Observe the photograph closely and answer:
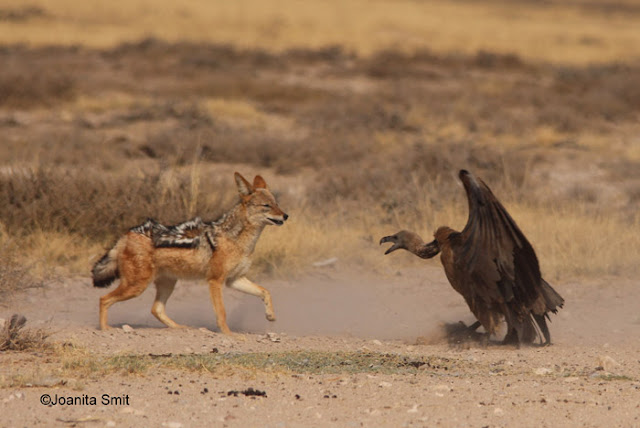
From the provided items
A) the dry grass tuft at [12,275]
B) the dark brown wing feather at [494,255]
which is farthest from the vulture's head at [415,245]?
the dry grass tuft at [12,275]

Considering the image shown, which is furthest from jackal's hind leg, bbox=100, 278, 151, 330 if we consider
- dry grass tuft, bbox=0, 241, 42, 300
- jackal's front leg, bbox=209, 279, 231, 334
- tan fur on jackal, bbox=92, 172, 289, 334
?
dry grass tuft, bbox=0, 241, 42, 300

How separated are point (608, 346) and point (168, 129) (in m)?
11.3

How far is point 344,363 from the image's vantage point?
6664 mm

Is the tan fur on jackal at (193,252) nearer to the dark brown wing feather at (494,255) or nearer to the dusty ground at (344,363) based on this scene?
the dusty ground at (344,363)

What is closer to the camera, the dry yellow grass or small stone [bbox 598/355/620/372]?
small stone [bbox 598/355/620/372]

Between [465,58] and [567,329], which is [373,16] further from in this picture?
[567,329]

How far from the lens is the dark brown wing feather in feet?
23.4

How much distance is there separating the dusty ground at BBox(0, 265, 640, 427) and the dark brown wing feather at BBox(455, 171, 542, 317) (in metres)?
0.46

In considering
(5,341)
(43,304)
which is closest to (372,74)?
(43,304)

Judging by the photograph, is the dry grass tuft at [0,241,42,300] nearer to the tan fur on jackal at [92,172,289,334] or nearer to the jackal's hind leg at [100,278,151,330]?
the tan fur on jackal at [92,172,289,334]

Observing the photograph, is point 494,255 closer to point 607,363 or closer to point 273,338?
point 607,363

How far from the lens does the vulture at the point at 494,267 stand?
715 cm

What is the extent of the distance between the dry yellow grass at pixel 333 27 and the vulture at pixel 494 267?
24.3 meters

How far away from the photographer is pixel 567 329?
858 centimetres
